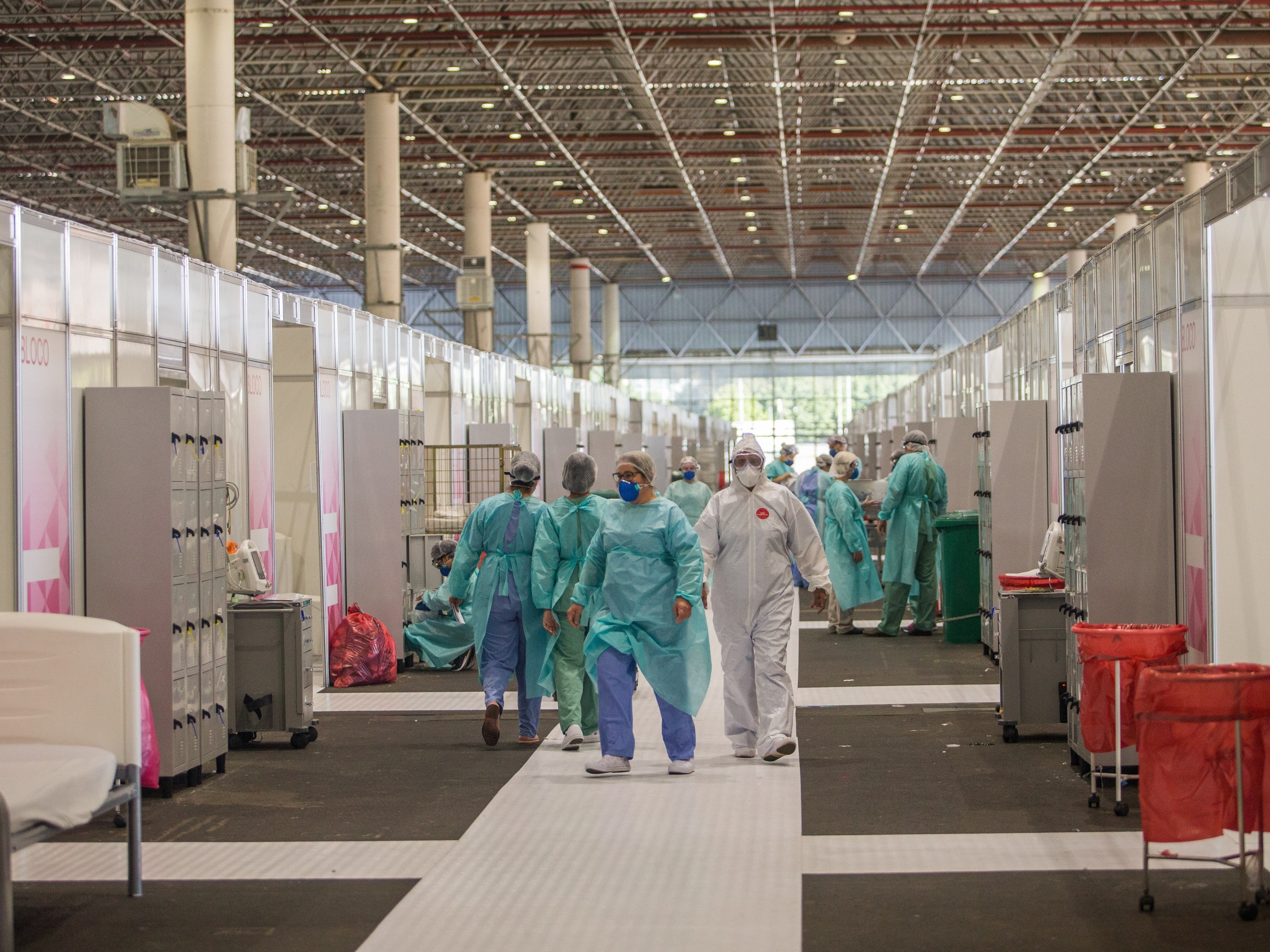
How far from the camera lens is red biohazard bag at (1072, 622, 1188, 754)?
5621mm

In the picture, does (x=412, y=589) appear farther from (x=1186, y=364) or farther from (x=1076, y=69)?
(x=1076, y=69)

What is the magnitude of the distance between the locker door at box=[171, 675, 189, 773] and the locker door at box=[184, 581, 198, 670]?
0.15m

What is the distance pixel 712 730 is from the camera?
8273 millimetres

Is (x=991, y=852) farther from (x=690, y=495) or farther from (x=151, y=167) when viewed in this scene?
(x=151, y=167)

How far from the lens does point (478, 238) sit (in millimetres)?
27344

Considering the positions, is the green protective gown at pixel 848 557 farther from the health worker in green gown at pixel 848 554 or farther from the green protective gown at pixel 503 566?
the green protective gown at pixel 503 566

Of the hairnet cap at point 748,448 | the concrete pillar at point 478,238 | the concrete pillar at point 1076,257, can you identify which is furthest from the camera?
the concrete pillar at point 1076,257

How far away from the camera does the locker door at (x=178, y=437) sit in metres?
6.79

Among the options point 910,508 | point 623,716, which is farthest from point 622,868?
point 910,508

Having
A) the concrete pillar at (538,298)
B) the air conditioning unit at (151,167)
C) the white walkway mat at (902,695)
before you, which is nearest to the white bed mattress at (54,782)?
the white walkway mat at (902,695)

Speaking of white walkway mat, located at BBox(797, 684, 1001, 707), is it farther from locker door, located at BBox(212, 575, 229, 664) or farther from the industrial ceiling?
the industrial ceiling

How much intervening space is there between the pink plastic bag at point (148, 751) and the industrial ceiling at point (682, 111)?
12800mm

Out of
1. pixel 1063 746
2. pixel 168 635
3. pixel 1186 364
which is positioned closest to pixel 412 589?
pixel 168 635

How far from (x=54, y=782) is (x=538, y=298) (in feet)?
94.0
